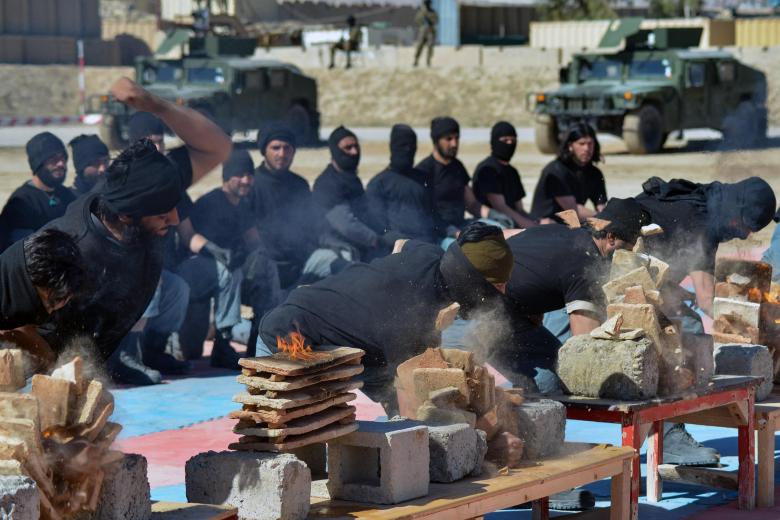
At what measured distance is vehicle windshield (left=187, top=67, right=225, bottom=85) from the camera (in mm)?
28031

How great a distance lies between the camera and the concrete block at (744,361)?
672 cm

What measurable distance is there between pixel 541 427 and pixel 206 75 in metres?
23.6

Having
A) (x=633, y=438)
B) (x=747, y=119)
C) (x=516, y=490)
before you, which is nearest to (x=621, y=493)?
(x=633, y=438)

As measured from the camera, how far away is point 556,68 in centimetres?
3666

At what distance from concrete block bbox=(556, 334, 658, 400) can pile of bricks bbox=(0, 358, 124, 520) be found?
99.6 inches

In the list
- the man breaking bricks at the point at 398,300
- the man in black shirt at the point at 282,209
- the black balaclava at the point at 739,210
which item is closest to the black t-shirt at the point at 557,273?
the man breaking bricks at the point at 398,300

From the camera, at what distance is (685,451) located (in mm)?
7289

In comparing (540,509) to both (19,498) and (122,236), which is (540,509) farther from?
(19,498)

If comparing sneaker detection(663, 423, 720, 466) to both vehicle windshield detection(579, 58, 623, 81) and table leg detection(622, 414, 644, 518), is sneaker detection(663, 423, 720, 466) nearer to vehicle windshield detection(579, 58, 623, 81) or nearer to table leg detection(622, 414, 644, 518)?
table leg detection(622, 414, 644, 518)

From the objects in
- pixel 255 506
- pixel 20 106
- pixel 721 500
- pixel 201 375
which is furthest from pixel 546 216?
pixel 20 106

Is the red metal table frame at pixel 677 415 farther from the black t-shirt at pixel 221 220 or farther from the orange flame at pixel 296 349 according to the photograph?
Result: the black t-shirt at pixel 221 220

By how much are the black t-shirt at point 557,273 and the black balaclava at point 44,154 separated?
432 cm

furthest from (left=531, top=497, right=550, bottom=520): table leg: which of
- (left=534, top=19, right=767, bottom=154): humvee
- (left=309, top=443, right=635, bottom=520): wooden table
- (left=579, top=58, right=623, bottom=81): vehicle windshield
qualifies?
(left=579, top=58, right=623, bottom=81): vehicle windshield

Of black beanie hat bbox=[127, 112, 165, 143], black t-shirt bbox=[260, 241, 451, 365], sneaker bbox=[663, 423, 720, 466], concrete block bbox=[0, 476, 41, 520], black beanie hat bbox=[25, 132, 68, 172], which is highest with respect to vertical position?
black beanie hat bbox=[127, 112, 165, 143]
